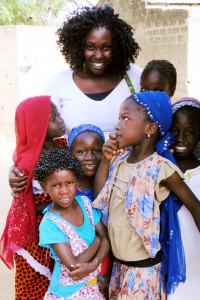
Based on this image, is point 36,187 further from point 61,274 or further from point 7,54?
point 7,54

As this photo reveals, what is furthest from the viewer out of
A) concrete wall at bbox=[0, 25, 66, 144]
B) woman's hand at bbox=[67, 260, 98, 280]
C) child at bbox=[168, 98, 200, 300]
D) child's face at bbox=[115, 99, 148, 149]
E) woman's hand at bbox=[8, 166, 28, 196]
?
concrete wall at bbox=[0, 25, 66, 144]

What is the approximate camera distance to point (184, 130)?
2.20 meters

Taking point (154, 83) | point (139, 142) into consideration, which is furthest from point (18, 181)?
point (154, 83)

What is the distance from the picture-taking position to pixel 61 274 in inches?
82.4

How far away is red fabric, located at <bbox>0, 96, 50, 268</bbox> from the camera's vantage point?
234cm

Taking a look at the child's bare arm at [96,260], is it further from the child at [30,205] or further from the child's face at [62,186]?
the child at [30,205]

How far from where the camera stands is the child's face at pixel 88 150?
237cm

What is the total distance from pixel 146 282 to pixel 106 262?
0.30 meters

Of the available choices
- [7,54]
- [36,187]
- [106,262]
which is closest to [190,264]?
[106,262]

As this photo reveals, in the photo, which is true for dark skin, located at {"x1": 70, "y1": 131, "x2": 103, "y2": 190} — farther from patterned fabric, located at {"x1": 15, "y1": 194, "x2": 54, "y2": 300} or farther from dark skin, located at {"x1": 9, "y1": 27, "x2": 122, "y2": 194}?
dark skin, located at {"x1": 9, "y1": 27, "x2": 122, "y2": 194}

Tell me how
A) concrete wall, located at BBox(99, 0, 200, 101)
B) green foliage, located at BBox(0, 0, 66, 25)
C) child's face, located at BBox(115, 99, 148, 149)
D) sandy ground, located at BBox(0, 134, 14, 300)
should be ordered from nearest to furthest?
child's face, located at BBox(115, 99, 148, 149) → sandy ground, located at BBox(0, 134, 14, 300) → concrete wall, located at BBox(99, 0, 200, 101) → green foliage, located at BBox(0, 0, 66, 25)

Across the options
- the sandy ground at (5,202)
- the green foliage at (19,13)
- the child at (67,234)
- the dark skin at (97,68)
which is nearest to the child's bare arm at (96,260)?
the child at (67,234)

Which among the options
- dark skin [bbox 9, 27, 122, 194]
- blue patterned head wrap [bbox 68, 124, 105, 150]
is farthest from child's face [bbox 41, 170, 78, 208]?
dark skin [bbox 9, 27, 122, 194]

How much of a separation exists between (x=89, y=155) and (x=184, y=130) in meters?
0.55
